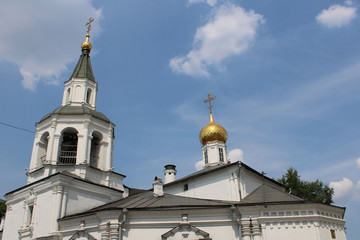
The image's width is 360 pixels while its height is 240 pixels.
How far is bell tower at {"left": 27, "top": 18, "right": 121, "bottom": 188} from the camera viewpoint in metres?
15.7

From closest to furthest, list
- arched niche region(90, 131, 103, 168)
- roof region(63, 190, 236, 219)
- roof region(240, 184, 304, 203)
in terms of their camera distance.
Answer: roof region(63, 190, 236, 219) < roof region(240, 184, 304, 203) < arched niche region(90, 131, 103, 168)

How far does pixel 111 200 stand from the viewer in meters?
16.1

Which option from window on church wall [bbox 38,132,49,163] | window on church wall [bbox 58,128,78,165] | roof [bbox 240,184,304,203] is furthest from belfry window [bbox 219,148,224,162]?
window on church wall [bbox 38,132,49,163]

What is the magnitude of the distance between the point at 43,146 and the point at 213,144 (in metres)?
10.6

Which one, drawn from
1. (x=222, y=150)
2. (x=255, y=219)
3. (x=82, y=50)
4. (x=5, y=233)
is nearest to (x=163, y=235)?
(x=255, y=219)

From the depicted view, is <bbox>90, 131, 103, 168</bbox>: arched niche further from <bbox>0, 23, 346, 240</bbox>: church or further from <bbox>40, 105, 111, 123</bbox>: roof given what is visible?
<bbox>40, 105, 111, 123</bbox>: roof

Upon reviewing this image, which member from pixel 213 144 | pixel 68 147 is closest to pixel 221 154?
pixel 213 144

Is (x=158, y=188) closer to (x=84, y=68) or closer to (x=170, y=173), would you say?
(x=170, y=173)

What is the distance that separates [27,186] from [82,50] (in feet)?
29.9

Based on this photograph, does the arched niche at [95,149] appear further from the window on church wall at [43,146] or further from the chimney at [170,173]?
the chimney at [170,173]

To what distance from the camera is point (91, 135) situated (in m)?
16.6

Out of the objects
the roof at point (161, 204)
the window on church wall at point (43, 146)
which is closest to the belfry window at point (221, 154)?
the roof at point (161, 204)

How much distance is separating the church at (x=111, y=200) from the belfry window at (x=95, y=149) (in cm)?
5

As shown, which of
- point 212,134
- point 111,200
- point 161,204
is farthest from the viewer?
point 212,134
